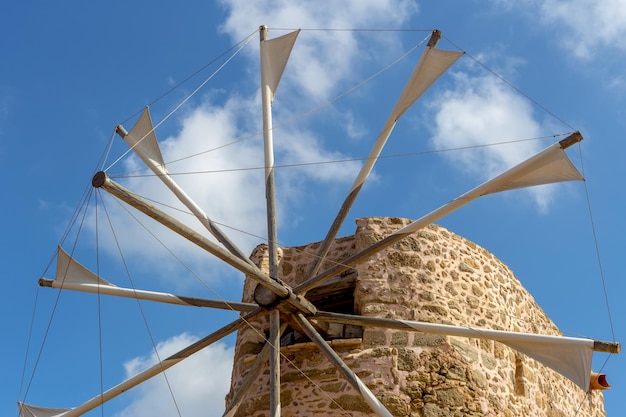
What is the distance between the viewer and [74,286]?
7715 millimetres

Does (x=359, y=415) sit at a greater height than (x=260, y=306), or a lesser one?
lesser

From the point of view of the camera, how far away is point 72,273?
25.5 feet

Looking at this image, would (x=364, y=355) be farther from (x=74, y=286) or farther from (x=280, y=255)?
(x=74, y=286)

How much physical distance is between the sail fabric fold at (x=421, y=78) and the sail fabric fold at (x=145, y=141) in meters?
2.25

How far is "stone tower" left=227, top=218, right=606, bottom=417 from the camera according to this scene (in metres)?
7.86

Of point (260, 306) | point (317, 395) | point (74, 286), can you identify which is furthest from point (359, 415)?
point (74, 286)

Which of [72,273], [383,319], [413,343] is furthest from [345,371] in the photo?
[72,273]

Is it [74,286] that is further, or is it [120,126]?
Result: [120,126]

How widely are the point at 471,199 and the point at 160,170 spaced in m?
2.90

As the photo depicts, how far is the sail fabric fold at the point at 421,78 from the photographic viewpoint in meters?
8.22

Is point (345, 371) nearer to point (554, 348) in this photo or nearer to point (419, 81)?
point (554, 348)

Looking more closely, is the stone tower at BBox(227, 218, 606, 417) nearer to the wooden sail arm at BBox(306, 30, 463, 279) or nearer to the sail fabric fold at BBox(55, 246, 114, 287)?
the wooden sail arm at BBox(306, 30, 463, 279)

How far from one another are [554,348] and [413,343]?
142 cm

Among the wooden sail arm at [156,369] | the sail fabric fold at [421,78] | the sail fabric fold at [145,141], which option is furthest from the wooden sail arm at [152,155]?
the sail fabric fold at [421,78]
